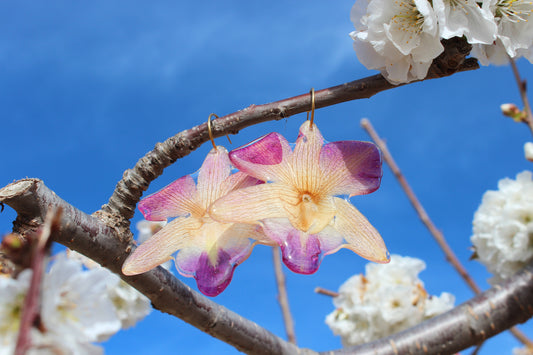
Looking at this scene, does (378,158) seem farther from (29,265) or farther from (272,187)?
(29,265)

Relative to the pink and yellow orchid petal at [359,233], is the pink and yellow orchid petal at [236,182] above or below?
above

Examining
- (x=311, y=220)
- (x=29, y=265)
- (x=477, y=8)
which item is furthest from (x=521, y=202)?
(x=29, y=265)

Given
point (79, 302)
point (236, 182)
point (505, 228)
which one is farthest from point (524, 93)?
point (79, 302)

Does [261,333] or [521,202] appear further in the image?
[521,202]

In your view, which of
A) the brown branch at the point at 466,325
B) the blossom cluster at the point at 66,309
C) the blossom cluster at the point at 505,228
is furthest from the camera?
the blossom cluster at the point at 505,228

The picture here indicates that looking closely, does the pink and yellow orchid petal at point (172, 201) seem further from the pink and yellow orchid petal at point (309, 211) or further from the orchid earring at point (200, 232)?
the pink and yellow orchid petal at point (309, 211)

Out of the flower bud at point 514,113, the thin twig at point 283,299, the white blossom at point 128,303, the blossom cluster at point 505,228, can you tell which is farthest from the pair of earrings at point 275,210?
the thin twig at point 283,299

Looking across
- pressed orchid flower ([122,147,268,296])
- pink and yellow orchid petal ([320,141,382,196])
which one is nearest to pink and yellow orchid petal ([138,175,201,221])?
pressed orchid flower ([122,147,268,296])

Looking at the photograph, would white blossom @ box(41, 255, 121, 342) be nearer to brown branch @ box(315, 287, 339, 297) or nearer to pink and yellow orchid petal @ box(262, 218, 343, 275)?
pink and yellow orchid petal @ box(262, 218, 343, 275)
